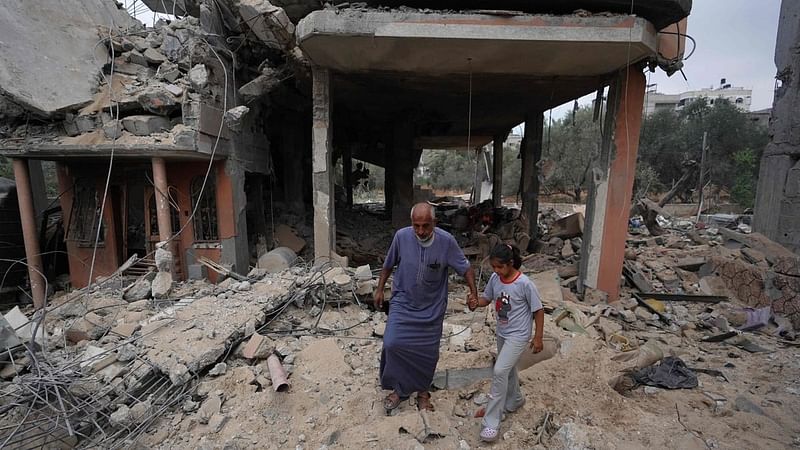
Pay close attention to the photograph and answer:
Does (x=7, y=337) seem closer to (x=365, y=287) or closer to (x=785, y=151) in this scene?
(x=365, y=287)

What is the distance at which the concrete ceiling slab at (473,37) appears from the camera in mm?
4410

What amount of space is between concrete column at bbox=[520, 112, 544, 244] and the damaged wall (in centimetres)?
482

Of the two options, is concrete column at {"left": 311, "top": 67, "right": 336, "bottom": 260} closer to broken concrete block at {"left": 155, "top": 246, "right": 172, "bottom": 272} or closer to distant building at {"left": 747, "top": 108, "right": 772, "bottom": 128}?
broken concrete block at {"left": 155, "top": 246, "right": 172, "bottom": 272}

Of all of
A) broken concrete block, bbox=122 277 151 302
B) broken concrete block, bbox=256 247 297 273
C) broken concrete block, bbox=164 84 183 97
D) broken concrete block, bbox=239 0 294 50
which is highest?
broken concrete block, bbox=239 0 294 50

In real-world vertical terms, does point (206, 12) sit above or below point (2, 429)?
above

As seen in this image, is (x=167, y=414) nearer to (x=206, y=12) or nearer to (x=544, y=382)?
(x=544, y=382)

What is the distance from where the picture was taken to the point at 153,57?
6.79 metres

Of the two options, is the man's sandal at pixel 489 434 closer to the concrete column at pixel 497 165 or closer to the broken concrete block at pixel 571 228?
the broken concrete block at pixel 571 228

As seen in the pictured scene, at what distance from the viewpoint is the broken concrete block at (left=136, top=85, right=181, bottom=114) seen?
5973 mm

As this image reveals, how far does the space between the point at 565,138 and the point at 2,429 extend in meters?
26.9

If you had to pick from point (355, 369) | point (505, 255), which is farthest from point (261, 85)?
point (505, 255)

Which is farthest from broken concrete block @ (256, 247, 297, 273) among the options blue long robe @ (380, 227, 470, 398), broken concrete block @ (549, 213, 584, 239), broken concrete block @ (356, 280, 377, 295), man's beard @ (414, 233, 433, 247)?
broken concrete block @ (549, 213, 584, 239)

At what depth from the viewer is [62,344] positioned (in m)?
3.51

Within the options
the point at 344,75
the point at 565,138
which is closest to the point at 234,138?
the point at 344,75
